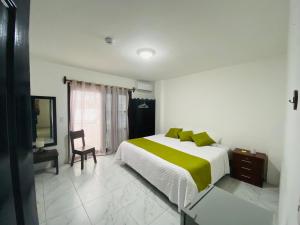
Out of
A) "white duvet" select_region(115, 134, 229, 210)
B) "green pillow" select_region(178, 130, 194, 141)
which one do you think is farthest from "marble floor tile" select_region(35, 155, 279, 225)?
"green pillow" select_region(178, 130, 194, 141)

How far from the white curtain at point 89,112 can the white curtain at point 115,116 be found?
0.53ft

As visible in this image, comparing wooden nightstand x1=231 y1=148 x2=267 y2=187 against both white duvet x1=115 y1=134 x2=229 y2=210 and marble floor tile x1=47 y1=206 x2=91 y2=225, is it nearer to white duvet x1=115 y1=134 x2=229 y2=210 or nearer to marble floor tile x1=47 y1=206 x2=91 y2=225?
white duvet x1=115 y1=134 x2=229 y2=210

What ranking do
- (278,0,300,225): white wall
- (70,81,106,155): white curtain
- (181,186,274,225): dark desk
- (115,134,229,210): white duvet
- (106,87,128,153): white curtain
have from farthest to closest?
(106,87,128,153): white curtain < (70,81,106,155): white curtain < (115,134,229,210): white duvet < (181,186,274,225): dark desk < (278,0,300,225): white wall

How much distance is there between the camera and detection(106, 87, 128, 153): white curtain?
4.03m

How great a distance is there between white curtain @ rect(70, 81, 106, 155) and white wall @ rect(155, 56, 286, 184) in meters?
2.41

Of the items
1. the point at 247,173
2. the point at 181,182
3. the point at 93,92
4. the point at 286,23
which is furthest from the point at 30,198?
the point at 93,92

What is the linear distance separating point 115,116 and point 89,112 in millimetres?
748

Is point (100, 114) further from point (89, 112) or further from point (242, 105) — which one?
point (242, 105)

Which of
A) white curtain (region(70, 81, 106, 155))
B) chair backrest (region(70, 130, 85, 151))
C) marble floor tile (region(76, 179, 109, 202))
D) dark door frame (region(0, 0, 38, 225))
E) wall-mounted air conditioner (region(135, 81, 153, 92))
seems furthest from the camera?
wall-mounted air conditioner (region(135, 81, 153, 92))

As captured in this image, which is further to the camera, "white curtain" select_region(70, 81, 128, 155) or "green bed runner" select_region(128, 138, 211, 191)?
"white curtain" select_region(70, 81, 128, 155)

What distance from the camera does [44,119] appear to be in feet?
9.82

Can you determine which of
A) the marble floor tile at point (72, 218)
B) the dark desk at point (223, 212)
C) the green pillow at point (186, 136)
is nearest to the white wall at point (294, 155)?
the dark desk at point (223, 212)

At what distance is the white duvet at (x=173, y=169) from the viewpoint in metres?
1.87

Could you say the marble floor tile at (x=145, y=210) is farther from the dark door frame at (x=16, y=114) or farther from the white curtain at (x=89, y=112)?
the white curtain at (x=89, y=112)
